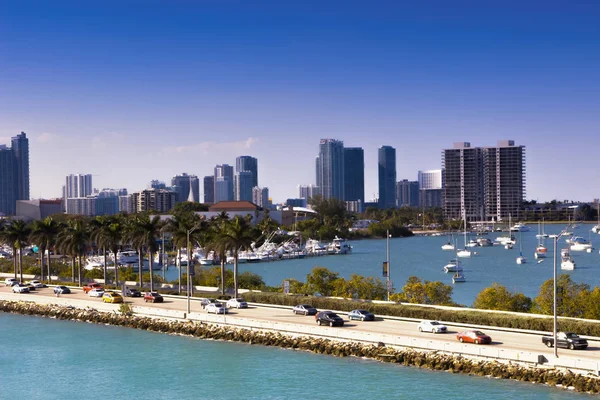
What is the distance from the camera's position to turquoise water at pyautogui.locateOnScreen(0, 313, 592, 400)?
3988 cm

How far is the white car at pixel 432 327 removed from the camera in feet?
161

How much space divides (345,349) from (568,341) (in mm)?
13196

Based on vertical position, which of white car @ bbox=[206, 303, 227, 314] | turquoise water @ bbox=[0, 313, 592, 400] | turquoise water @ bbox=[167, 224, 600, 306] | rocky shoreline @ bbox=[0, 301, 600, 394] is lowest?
turquoise water @ bbox=[167, 224, 600, 306]

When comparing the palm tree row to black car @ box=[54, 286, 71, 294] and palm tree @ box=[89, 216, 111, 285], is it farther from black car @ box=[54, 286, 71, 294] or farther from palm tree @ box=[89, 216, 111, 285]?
black car @ box=[54, 286, 71, 294]

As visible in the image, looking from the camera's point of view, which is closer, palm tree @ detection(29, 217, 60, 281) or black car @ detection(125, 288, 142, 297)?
black car @ detection(125, 288, 142, 297)

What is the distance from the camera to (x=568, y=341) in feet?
138

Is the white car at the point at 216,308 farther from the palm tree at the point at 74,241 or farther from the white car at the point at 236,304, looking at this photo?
the palm tree at the point at 74,241

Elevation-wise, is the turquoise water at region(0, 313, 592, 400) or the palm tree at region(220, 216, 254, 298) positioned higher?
the palm tree at region(220, 216, 254, 298)

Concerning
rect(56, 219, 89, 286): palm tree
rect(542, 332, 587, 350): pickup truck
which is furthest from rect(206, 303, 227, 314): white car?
rect(56, 219, 89, 286): palm tree

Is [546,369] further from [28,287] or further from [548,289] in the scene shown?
[28,287]

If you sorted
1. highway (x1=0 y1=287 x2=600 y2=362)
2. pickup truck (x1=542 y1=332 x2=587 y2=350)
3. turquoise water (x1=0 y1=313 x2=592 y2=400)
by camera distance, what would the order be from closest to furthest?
turquoise water (x1=0 y1=313 x2=592 y2=400) → pickup truck (x1=542 y1=332 x2=587 y2=350) → highway (x1=0 y1=287 x2=600 y2=362)

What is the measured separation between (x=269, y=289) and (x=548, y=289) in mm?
28462

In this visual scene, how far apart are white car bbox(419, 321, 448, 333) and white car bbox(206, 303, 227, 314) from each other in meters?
16.6

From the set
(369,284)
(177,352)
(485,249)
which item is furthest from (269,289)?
(485,249)
